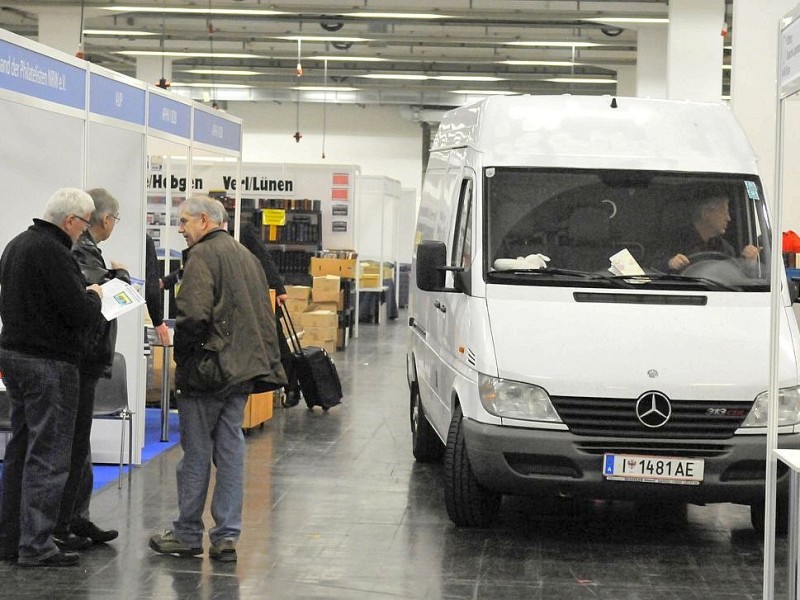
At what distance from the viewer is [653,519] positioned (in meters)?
6.74

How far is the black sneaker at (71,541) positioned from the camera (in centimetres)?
567

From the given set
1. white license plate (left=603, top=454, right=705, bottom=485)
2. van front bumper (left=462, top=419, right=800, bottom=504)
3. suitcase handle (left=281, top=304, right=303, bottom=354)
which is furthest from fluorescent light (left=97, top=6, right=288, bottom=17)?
white license plate (left=603, top=454, right=705, bottom=485)

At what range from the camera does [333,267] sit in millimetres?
17906

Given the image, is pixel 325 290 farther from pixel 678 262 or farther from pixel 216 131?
pixel 678 262

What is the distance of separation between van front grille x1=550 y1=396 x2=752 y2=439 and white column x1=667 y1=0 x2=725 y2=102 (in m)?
10.9

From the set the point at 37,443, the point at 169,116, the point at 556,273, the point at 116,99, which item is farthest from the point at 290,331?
the point at 37,443

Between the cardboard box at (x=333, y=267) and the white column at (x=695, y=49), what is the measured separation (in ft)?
16.7

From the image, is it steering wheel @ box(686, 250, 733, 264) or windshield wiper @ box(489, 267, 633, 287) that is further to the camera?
steering wheel @ box(686, 250, 733, 264)

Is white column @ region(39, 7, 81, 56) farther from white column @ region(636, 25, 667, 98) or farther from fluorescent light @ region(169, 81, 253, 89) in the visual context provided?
white column @ region(636, 25, 667, 98)

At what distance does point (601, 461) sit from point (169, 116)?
14.6ft

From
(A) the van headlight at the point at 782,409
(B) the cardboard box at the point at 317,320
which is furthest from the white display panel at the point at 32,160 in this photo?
(B) the cardboard box at the point at 317,320

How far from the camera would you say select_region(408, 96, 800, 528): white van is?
18.5 ft

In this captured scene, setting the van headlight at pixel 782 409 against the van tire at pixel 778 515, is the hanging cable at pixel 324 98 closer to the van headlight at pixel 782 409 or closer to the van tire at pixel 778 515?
the van tire at pixel 778 515

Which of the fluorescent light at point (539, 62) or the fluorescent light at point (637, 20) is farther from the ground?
the fluorescent light at point (539, 62)
